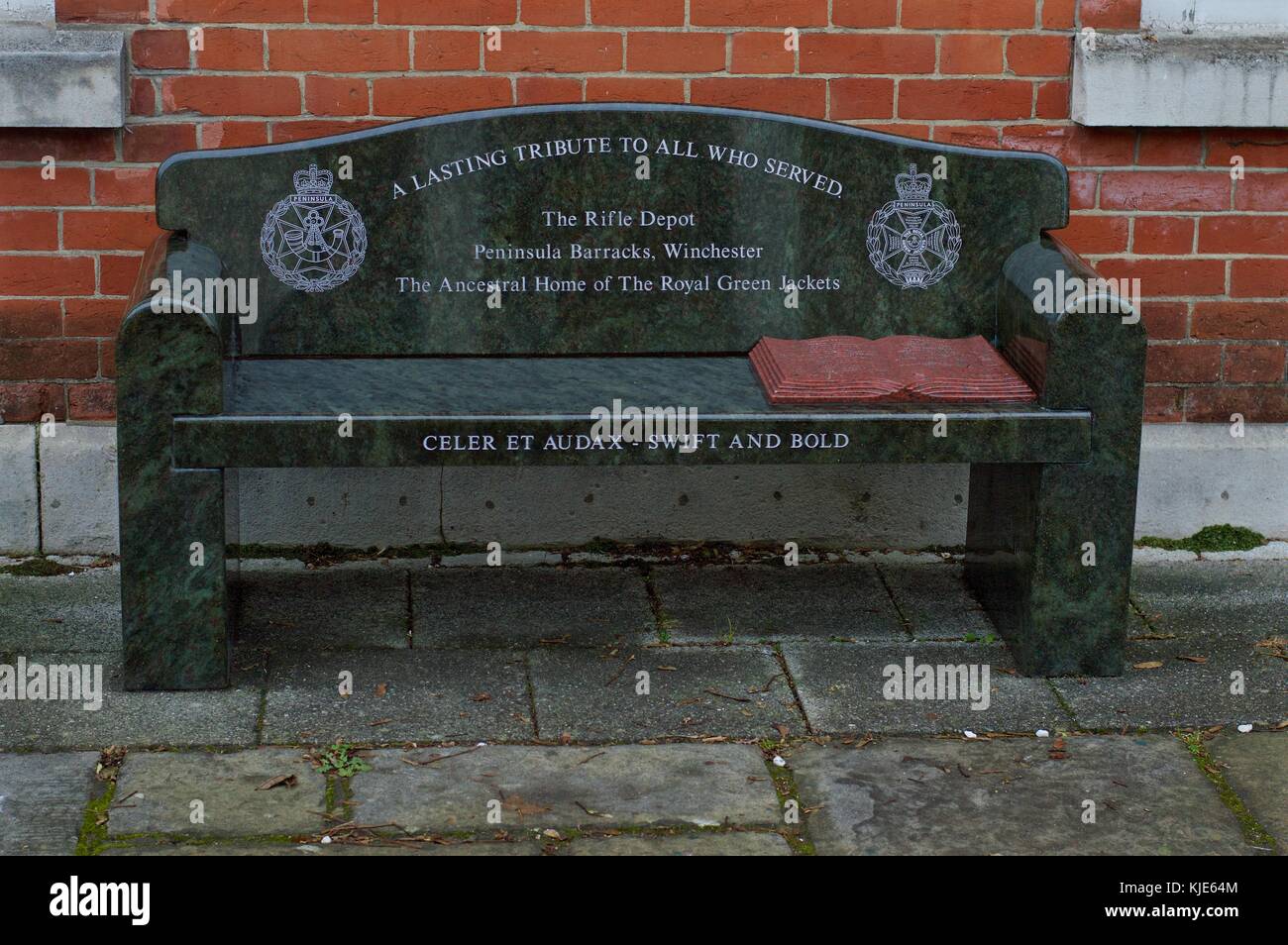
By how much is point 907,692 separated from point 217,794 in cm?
154

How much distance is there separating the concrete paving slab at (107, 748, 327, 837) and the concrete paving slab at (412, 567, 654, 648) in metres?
0.75

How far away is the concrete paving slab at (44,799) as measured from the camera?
130 inches

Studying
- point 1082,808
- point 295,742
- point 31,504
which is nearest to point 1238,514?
point 1082,808

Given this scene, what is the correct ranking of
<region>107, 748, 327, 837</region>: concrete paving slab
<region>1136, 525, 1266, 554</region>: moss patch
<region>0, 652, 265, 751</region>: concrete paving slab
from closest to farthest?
<region>107, 748, 327, 837</region>: concrete paving slab, <region>0, 652, 265, 751</region>: concrete paving slab, <region>1136, 525, 1266, 554</region>: moss patch

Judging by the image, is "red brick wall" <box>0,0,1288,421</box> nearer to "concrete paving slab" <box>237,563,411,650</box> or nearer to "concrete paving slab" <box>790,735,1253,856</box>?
"concrete paving slab" <box>237,563,411,650</box>

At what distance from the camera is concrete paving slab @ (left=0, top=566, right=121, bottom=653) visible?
4.26 meters

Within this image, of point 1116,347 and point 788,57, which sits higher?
point 788,57

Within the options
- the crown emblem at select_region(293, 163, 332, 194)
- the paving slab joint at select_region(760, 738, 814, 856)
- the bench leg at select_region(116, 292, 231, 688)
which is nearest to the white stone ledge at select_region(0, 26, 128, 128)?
the crown emblem at select_region(293, 163, 332, 194)

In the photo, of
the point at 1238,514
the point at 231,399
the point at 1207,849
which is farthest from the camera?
the point at 1238,514

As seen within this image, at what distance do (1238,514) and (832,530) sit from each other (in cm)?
112

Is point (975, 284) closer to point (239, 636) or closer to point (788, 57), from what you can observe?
point (788, 57)

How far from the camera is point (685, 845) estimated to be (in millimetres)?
3354

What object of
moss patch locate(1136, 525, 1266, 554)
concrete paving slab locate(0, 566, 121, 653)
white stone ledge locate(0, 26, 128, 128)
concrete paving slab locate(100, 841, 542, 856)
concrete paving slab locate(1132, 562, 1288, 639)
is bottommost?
concrete paving slab locate(100, 841, 542, 856)

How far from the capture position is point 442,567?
15.9 ft
